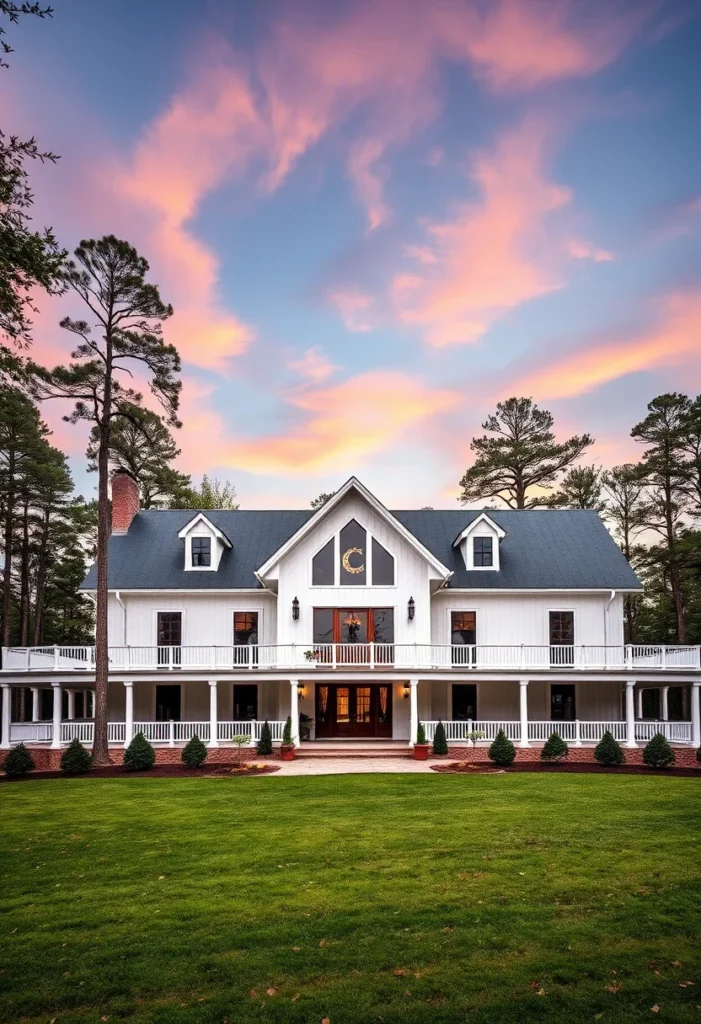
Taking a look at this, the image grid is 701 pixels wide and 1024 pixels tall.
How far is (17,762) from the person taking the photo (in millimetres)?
21672

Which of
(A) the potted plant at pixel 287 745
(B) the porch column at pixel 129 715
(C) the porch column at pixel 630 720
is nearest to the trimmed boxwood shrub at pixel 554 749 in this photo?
(C) the porch column at pixel 630 720

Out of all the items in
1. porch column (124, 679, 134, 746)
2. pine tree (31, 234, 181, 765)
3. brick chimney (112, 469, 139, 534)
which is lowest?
porch column (124, 679, 134, 746)

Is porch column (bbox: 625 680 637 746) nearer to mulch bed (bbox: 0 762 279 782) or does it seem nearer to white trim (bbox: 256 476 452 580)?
white trim (bbox: 256 476 452 580)

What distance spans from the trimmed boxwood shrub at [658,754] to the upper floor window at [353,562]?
9.43m

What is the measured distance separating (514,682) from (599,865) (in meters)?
16.5

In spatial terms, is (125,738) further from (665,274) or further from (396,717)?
(665,274)

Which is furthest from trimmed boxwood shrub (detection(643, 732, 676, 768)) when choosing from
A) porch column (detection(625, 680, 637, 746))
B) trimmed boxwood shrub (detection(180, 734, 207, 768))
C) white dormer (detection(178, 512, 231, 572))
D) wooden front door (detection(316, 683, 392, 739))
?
white dormer (detection(178, 512, 231, 572))

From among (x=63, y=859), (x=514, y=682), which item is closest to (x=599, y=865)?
(x=63, y=859)

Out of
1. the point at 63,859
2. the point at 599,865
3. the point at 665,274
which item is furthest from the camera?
the point at 665,274

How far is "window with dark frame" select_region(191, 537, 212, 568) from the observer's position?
28359 millimetres

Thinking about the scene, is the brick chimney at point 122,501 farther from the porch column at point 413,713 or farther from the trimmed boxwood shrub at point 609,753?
the trimmed boxwood shrub at point 609,753

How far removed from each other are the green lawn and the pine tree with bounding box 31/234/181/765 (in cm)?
880

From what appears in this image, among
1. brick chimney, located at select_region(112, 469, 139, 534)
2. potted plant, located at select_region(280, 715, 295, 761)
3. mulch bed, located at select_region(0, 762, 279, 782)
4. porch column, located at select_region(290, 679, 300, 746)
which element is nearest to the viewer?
mulch bed, located at select_region(0, 762, 279, 782)

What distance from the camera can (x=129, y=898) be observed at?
901 centimetres
